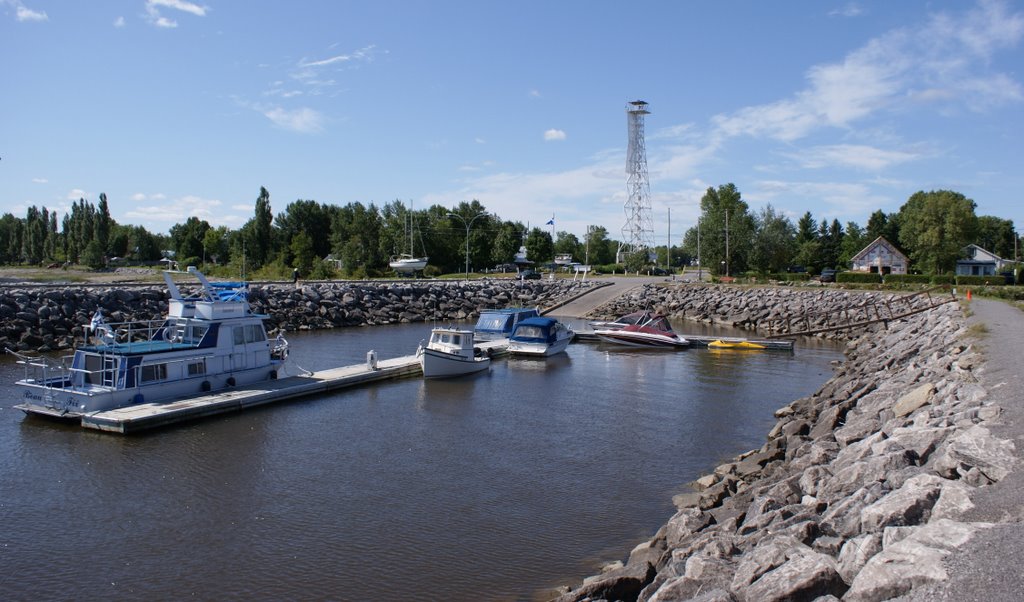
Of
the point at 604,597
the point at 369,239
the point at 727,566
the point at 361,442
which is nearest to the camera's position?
the point at 727,566

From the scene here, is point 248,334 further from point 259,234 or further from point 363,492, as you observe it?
point 259,234

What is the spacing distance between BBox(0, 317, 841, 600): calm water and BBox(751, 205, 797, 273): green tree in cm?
5992

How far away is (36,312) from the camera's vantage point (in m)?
45.0

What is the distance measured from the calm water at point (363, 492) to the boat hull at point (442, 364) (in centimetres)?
258

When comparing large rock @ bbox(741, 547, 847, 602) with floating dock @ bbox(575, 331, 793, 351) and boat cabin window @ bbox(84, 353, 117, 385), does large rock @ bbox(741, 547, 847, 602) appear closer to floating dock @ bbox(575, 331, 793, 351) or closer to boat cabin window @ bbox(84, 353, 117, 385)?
boat cabin window @ bbox(84, 353, 117, 385)

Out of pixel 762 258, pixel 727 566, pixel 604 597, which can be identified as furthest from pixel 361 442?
pixel 762 258

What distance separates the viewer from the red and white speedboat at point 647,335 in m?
45.8

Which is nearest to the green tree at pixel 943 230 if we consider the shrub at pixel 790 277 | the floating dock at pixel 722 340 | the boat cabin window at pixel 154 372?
the shrub at pixel 790 277

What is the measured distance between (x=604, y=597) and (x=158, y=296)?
166 ft

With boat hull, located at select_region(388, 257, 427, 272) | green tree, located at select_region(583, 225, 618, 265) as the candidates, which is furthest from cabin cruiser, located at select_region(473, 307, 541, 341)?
green tree, located at select_region(583, 225, 618, 265)

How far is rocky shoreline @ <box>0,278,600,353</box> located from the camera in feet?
144

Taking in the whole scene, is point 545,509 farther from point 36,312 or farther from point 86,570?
point 36,312

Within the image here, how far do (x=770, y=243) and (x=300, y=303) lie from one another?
184ft

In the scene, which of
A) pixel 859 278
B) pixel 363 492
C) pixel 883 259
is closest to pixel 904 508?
pixel 363 492
